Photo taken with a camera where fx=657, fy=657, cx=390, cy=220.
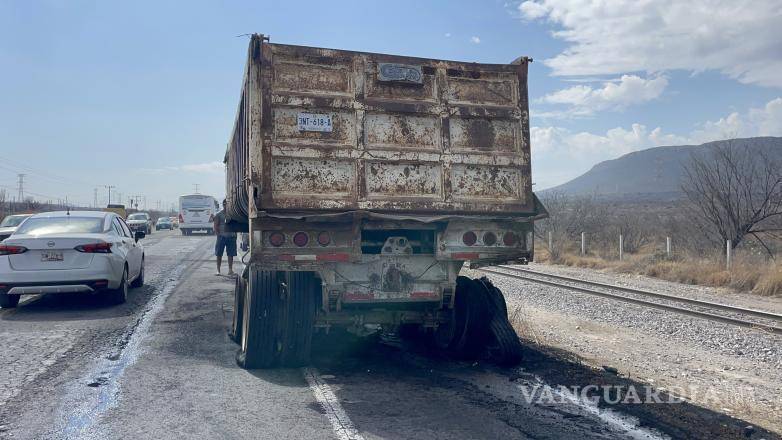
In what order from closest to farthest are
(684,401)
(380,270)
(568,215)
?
(684,401) → (380,270) → (568,215)

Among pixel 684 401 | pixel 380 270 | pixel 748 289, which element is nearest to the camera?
pixel 684 401

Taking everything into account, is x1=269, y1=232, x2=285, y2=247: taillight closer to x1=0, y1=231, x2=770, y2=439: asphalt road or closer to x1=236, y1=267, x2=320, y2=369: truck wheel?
x1=236, y1=267, x2=320, y2=369: truck wheel

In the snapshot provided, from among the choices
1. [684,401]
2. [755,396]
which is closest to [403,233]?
[684,401]

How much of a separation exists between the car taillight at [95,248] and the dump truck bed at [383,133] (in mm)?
4866

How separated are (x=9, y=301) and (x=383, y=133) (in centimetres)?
738

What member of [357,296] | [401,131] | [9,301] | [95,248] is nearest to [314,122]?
[401,131]

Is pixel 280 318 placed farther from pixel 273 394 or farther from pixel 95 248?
pixel 95 248

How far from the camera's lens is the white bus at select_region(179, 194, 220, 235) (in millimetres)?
44812

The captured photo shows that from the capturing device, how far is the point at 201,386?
19.4 ft

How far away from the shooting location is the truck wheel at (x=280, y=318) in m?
6.36

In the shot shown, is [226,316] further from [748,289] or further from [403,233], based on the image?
[748,289]

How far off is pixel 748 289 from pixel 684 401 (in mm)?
12047

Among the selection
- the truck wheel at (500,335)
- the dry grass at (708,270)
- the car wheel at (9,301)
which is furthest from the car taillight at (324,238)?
the dry grass at (708,270)

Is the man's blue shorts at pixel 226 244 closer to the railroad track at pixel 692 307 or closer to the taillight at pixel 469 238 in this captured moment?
the railroad track at pixel 692 307
